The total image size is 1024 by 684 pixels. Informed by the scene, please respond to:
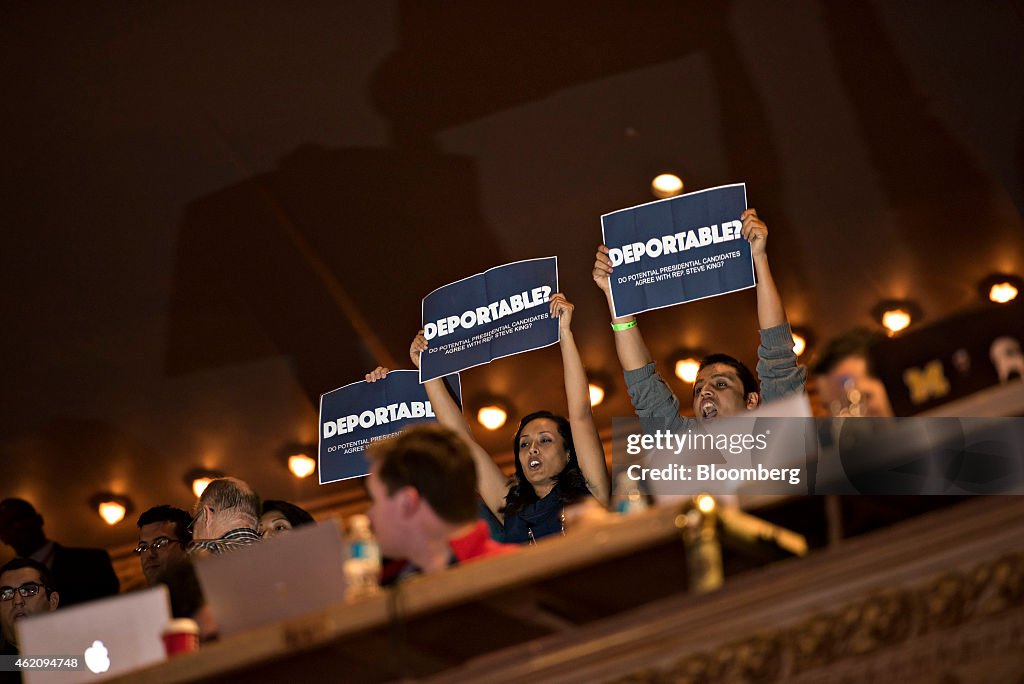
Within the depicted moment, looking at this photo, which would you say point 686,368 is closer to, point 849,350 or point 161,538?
point 161,538

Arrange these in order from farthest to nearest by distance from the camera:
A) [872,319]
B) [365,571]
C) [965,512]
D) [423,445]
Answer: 1. [872,319]
2. [423,445]
3. [365,571]
4. [965,512]

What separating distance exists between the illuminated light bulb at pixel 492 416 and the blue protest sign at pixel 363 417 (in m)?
2.16

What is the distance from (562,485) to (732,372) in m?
0.63

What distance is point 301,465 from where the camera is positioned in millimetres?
7230

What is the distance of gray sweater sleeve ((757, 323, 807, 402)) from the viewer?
3.68 m

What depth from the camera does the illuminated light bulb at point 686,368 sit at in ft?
21.8

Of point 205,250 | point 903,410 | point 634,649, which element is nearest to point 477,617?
point 634,649

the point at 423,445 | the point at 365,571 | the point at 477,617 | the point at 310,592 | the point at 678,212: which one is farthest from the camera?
the point at 678,212

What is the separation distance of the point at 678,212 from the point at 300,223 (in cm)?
199

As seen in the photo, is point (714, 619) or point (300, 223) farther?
point (300, 223)

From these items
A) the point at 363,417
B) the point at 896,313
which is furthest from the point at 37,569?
the point at 896,313

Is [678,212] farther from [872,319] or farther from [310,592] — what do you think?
[872,319]

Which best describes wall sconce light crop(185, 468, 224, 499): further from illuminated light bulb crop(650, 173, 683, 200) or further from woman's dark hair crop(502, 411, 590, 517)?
woman's dark hair crop(502, 411, 590, 517)

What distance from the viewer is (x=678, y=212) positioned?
13.1 feet
